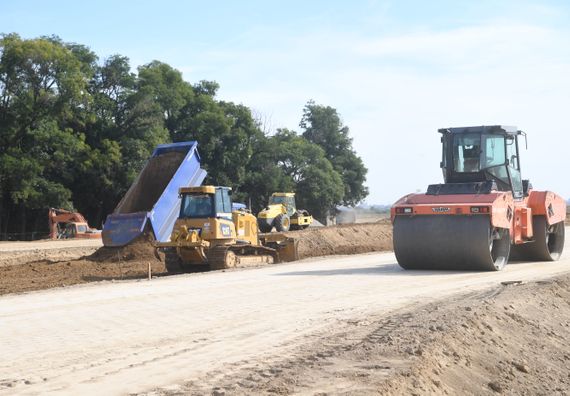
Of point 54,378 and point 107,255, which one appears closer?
point 54,378

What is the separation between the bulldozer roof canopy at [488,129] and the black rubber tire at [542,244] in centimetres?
236

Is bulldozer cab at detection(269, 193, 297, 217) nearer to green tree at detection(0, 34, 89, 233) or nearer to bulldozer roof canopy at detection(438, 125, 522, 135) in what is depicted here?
green tree at detection(0, 34, 89, 233)

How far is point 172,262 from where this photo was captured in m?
19.3

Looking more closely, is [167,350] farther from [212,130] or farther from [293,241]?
[212,130]

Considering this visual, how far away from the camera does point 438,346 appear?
775 centimetres

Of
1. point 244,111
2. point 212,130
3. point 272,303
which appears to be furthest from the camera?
point 244,111

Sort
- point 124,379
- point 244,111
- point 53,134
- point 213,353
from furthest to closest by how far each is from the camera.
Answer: point 244,111
point 53,134
point 213,353
point 124,379

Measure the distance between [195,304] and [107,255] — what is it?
1294 centimetres

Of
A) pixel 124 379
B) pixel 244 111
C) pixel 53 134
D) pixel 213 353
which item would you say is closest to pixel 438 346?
pixel 213 353

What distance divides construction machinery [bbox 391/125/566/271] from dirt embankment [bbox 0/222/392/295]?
7.74m

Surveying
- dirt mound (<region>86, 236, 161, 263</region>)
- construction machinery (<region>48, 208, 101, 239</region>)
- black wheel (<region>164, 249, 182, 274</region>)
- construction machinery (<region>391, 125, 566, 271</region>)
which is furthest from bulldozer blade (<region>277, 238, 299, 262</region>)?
construction machinery (<region>48, 208, 101, 239</region>)

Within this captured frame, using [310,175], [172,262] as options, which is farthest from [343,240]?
[310,175]

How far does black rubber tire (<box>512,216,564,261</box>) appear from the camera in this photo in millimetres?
17125

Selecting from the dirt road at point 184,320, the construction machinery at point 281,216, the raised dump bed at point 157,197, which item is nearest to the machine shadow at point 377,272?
the dirt road at point 184,320
